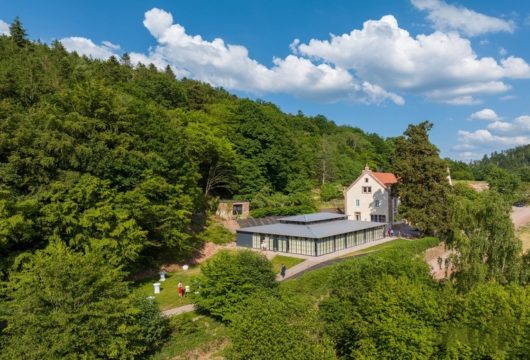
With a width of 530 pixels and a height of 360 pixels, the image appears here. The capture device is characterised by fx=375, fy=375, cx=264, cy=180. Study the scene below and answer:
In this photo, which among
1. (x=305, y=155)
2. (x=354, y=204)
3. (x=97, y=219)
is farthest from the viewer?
(x=305, y=155)

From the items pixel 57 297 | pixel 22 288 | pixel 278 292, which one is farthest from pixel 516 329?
pixel 22 288

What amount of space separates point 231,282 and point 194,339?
396 centimetres

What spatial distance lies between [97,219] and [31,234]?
4.33m

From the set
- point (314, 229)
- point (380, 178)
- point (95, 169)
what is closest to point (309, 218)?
point (314, 229)

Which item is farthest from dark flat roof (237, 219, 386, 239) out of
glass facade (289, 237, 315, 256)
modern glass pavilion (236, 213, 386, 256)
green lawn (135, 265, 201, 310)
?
green lawn (135, 265, 201, 310)

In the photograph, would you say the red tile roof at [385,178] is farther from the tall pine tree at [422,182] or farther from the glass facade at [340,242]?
the glass facade at [340,242]

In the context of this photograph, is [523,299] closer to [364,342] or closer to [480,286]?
[480,286]

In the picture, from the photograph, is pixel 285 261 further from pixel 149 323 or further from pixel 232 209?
pixel 149 323

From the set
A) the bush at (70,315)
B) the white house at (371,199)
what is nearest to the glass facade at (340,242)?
the white house at (371,199)

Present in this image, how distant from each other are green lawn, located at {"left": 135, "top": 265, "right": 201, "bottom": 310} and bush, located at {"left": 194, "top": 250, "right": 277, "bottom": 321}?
2.78 m

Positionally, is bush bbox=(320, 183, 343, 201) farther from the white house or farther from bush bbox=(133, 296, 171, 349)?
bush bbox=(133, 296, 171, 349)

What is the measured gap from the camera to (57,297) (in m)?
17.3

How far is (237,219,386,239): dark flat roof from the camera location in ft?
128

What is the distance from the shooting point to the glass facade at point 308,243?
38281 mm
